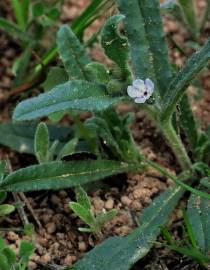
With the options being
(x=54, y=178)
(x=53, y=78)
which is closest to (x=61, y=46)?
(x=53, y=78)

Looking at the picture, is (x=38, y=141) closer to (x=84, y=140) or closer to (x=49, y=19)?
A: (x=84, y=140)

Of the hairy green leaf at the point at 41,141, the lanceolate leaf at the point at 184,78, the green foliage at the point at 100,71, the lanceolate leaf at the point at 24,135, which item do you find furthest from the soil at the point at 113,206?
the green foliage at the point at 100,71

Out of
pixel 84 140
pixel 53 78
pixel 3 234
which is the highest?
pixel 53 78

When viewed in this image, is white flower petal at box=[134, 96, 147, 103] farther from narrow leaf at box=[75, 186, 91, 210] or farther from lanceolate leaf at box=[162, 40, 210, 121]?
A: narrow leaf at box=[75, 186, 91, 210]

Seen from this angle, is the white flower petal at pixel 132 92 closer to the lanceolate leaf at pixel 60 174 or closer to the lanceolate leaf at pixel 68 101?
the lanceolate leaf at pixel 68 101

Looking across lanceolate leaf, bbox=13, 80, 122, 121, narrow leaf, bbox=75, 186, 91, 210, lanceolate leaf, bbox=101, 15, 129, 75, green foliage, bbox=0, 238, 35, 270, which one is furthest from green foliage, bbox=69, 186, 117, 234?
lanceolate leaf, bbox=101, 15, 129, 75

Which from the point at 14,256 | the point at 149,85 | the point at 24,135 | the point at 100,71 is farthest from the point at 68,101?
the point at 24,135
